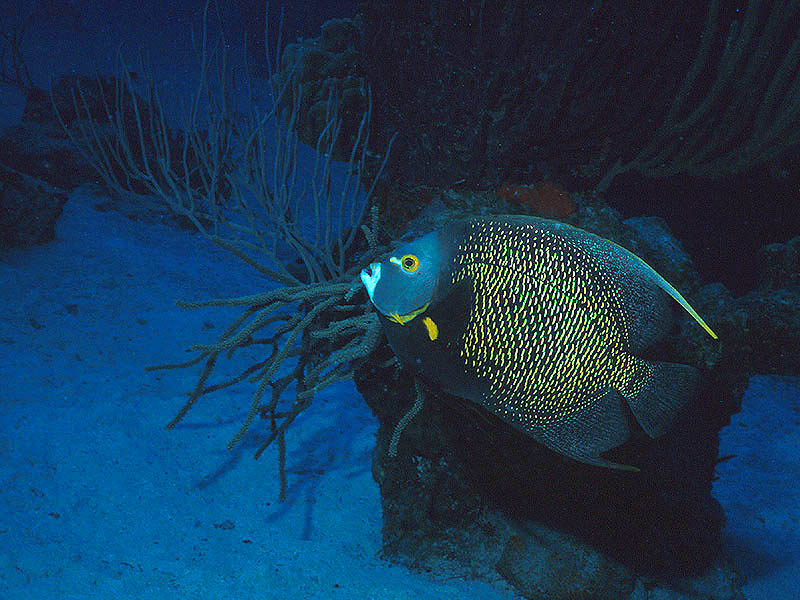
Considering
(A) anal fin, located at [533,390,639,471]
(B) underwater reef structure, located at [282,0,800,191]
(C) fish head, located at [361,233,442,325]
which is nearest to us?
(C) fish head, located at [361,233,442,325]

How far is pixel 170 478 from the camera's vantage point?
10.1 ft

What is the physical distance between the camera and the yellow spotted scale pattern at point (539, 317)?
4.12 ft

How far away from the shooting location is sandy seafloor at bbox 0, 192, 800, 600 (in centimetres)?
245

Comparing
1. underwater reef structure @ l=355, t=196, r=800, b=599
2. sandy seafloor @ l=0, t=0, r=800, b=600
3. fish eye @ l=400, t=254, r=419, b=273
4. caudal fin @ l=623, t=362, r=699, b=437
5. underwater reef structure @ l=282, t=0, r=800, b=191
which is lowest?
sandy seafloor @ l=0, t=0, r=800, b=600

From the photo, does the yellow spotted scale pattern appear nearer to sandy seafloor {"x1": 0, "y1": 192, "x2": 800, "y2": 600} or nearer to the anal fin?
the anal fin

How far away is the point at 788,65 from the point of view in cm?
348

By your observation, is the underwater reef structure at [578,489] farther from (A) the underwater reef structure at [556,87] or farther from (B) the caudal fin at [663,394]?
(B) the caudal fin at [663,394]

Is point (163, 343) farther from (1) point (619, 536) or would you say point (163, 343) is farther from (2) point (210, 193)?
(1) point (619, 536)

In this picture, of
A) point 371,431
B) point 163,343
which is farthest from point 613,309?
point 163,343

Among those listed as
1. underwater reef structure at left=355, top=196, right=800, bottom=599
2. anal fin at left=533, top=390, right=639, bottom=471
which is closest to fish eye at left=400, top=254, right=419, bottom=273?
anal fin at left=533, top=390, right=639, bottom=471

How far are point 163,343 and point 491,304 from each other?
164 inches

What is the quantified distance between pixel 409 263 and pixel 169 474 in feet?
8.92

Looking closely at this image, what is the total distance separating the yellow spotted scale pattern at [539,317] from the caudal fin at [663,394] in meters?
0.02

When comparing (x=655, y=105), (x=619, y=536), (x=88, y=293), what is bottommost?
(x=88, y=293)
